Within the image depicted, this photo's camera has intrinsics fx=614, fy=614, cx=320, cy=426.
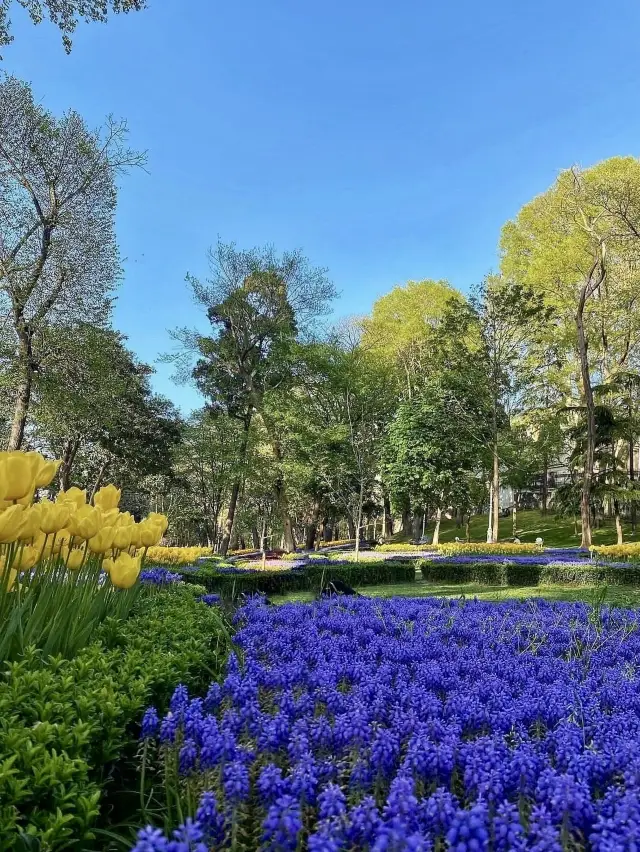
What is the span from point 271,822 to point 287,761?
26.3 inches

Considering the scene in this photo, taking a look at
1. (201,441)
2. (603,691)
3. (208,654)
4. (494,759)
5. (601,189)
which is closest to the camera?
(494,759)

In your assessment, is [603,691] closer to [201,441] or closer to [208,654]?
[208,654]

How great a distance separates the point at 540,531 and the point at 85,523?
33563 mm

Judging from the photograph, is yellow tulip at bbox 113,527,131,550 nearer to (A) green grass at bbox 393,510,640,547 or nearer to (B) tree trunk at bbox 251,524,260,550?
(A) green grass at bbox 393,510,640,547

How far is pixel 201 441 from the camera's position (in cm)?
2498

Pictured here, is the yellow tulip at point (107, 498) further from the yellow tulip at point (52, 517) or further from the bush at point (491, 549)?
the bush at point (491, 549)

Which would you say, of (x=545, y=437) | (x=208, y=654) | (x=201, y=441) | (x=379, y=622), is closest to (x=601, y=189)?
(x=545, y=437)

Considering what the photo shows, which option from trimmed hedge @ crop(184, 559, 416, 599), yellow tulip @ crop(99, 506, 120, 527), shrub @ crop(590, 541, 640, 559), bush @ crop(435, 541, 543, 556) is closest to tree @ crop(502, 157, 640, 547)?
bush @ crop(435, 541, 543, 556)

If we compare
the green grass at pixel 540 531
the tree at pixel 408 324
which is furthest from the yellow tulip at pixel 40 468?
the green grass at pixel 540 531

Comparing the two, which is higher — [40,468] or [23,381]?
[23,381]

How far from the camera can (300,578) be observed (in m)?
10.6

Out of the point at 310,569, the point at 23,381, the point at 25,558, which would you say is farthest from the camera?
the point at 23,381

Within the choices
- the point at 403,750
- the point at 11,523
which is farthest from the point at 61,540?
the point at 403,750

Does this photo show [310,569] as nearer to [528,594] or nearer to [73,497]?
[528,594]
